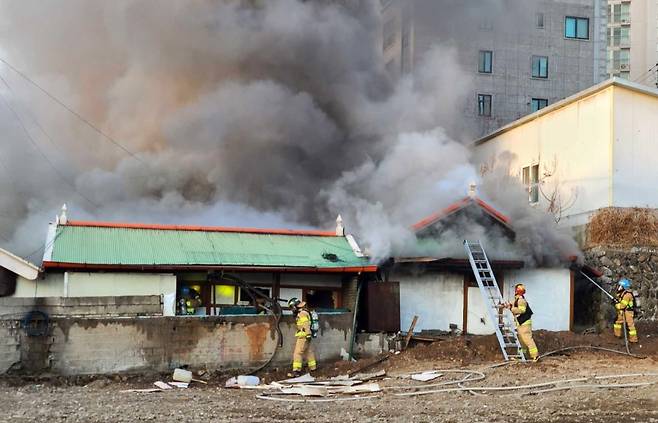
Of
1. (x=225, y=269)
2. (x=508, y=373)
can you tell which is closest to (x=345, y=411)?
(x=508, y=373)

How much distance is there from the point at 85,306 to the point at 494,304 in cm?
926

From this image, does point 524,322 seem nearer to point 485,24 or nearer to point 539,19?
point 485,24

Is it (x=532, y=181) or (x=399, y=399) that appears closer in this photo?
(x=399, y=399)

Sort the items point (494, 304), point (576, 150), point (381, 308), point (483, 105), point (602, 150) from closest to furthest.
Result: point (494, 304), point (381, 308), point (602, 150), point (576, 150), point (483, 105)

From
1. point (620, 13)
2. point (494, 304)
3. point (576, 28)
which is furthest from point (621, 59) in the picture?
point (494, 304)

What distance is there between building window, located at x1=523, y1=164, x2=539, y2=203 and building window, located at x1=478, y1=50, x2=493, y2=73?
13.7 m

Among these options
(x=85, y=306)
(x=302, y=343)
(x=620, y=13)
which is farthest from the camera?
(x=620, y=13)

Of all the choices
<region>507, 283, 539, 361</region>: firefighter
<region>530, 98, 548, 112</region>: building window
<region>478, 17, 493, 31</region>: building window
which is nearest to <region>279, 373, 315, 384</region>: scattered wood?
<region>507, 283, 539, 361</region>: firefighter

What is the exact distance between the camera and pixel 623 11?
71.5 metres

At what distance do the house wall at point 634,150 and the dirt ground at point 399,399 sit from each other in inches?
285

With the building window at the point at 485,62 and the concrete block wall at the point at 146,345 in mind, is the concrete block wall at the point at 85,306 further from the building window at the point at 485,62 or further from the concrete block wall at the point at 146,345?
the building window at the point at 485,62

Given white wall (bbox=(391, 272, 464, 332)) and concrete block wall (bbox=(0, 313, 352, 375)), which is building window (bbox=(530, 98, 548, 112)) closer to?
white wall (bbox=(391, 272, 464, 332))

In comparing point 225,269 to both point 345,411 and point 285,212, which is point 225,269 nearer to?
point 345,411

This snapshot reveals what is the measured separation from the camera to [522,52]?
42.3 meters
